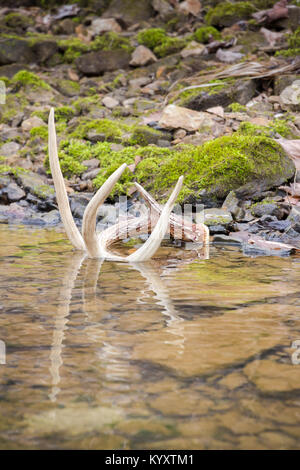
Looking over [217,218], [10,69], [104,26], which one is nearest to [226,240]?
[217,218]

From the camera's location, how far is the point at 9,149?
9172 millimetres

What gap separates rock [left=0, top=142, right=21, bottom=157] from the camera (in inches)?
358

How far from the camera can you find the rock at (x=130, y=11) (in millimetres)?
15781

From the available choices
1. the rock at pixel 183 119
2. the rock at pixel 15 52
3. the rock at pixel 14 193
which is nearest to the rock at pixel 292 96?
the rock at pixel 183 119

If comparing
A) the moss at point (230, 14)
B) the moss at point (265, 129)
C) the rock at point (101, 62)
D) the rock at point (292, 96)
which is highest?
the moss at point (230, 14)

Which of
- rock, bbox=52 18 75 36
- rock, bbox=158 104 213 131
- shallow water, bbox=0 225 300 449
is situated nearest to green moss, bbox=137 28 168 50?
rock, bbox=52 18 75 36

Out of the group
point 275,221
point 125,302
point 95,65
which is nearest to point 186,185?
point 275,221

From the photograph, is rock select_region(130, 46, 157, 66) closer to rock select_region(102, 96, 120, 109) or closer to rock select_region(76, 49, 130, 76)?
rock select_region(76, 49, 130, 76)

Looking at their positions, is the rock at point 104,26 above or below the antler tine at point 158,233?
above

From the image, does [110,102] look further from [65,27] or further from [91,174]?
[65,27]

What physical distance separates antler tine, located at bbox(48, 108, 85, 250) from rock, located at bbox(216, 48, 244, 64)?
8426mm

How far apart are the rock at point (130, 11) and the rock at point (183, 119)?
881cm

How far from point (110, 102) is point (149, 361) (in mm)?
9309

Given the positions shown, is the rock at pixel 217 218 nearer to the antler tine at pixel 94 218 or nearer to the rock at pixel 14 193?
the antler tine at pixel 94 218
